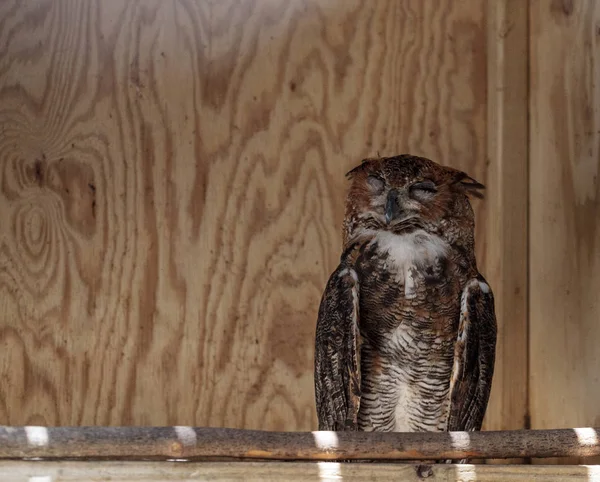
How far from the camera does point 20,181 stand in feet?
9.39

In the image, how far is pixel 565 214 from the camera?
2.72m

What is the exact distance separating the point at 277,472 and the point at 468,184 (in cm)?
131

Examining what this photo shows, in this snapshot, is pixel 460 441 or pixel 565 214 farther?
pixel 565 214

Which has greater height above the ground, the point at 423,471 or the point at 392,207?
the point at 392,207

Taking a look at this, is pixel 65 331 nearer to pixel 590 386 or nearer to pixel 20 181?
pixel 20 181

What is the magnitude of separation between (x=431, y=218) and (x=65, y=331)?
114 cm

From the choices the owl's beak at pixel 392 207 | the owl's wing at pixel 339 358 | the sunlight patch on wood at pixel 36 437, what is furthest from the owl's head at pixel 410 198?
the sunlight patch on wood at pixel 36 437

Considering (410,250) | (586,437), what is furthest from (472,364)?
(586,437)

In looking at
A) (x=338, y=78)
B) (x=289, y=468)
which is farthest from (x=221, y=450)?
(x=338, y=78)

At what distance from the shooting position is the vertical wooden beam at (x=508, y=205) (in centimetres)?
286

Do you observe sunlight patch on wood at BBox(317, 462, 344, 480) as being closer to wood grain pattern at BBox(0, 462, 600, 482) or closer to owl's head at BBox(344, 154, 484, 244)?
wood grain pattern at BBox(0, 462, 600, 482)

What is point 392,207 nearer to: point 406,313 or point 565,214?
point 406,313

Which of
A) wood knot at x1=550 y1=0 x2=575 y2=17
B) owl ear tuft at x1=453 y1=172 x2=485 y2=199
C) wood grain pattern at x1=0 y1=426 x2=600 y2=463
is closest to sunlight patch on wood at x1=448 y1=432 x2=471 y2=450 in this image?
wood grain pattern at x1=0 y1=426 x2=600 y2=463

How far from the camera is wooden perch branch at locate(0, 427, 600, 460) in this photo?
5.17 ft
